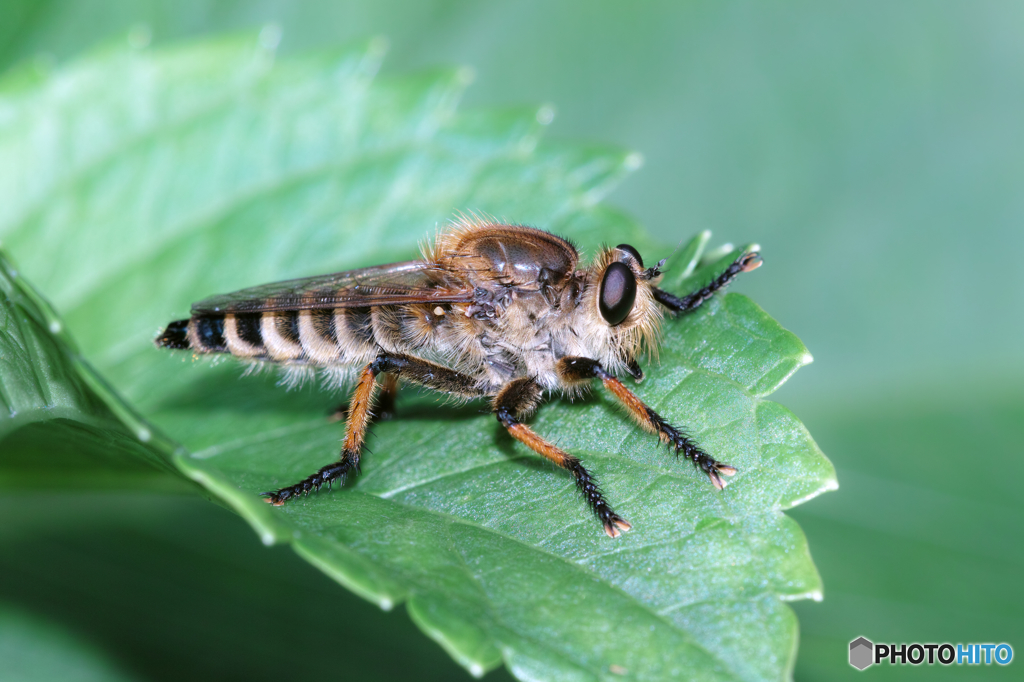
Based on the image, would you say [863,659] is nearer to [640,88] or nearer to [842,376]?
[842,376]

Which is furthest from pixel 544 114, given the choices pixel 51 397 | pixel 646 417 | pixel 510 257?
pixel 51 397

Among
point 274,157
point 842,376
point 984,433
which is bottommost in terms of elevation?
point 984,433

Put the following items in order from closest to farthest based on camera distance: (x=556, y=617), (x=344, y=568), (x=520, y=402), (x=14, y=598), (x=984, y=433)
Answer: (x=344, y=568), (x=556, y=617), (x=520, y=402), (x=14, y=598), (x=984, y=433)

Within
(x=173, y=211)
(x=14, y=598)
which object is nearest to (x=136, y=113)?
(x=173, y=211)

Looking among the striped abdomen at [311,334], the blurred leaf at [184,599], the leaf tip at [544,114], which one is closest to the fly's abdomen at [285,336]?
→ the striped abdomen at [311,334]

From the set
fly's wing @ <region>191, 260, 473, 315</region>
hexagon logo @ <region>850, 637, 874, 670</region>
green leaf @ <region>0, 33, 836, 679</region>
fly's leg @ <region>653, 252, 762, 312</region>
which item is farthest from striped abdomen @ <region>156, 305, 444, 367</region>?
hexagon logo @ <region>850, 637, 874, 670</region>

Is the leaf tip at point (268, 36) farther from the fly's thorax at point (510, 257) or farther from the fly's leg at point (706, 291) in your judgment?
the fly's leg at point (706, 291)

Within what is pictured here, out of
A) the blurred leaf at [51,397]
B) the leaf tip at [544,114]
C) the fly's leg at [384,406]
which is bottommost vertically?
the blurred leaf at [51,397]
